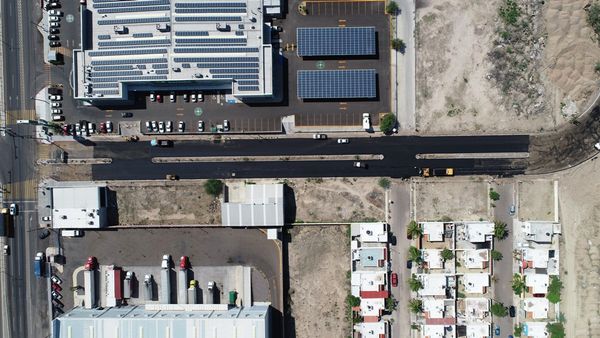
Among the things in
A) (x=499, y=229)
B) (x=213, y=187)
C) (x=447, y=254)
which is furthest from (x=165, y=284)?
(x=499, y=229)

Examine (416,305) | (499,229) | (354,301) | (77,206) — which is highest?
(77,206)

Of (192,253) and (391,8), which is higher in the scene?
(391,8)

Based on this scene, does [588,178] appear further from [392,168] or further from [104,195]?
[104,195]

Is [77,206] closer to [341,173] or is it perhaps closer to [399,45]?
[341,173]

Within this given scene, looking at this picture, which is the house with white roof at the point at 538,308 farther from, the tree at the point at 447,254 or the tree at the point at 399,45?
the tree at the point at 399,45

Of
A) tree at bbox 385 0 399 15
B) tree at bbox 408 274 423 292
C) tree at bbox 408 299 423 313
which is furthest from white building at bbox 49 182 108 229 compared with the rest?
tree at bbox 385 0 399 15

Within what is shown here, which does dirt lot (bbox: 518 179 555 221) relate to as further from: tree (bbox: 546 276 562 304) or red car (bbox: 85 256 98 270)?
red car (bbox: 85 256 98 270)

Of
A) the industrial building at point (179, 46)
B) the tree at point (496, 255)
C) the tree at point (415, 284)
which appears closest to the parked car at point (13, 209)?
the industrial building at point (179, 46)
